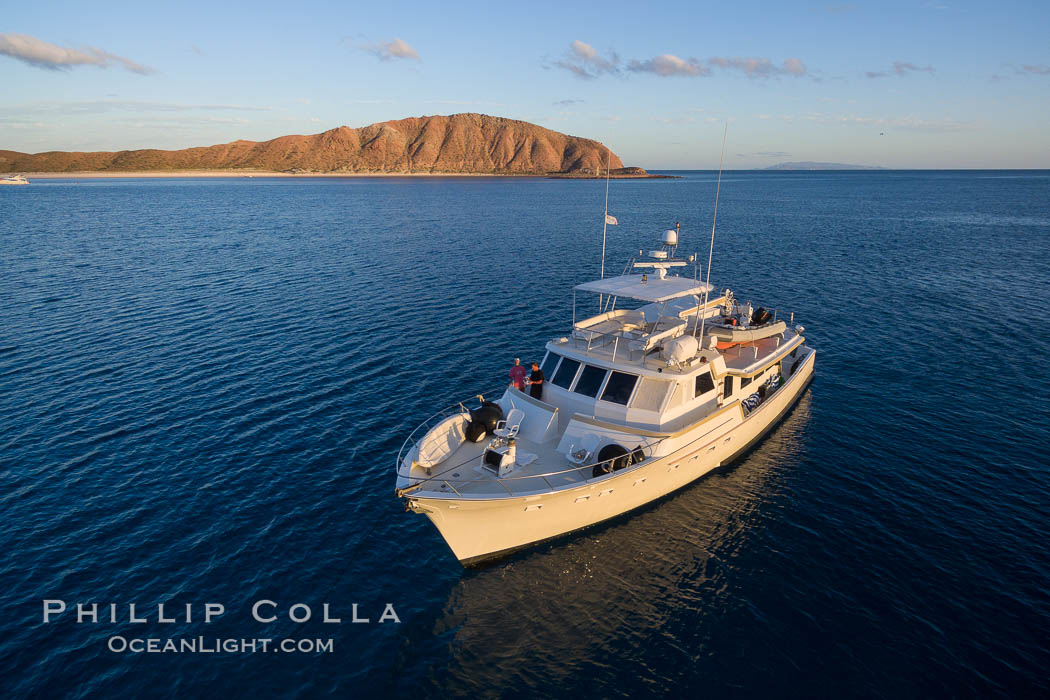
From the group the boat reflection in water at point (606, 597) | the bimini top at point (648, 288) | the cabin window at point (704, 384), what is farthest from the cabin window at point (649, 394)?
the boat reflection in water at point (606, 597)

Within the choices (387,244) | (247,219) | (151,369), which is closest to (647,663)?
(151,369)

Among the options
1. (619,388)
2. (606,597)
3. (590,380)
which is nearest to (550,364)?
(590,380)

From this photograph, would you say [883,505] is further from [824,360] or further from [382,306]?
[382,306]

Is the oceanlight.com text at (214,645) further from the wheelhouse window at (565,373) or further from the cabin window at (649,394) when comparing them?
the cabin window at (649,394)

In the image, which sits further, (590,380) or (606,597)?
(590,380)

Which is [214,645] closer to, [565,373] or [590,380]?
[565,373]

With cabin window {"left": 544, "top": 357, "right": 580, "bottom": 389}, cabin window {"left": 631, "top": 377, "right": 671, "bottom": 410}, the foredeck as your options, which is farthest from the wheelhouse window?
the foredeck

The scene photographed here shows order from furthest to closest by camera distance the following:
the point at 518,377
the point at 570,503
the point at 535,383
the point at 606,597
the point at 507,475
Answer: the point at 518,377 < the point at 535,383 < the point at 507,475 < the point at 570,503 < the point at 606,597
